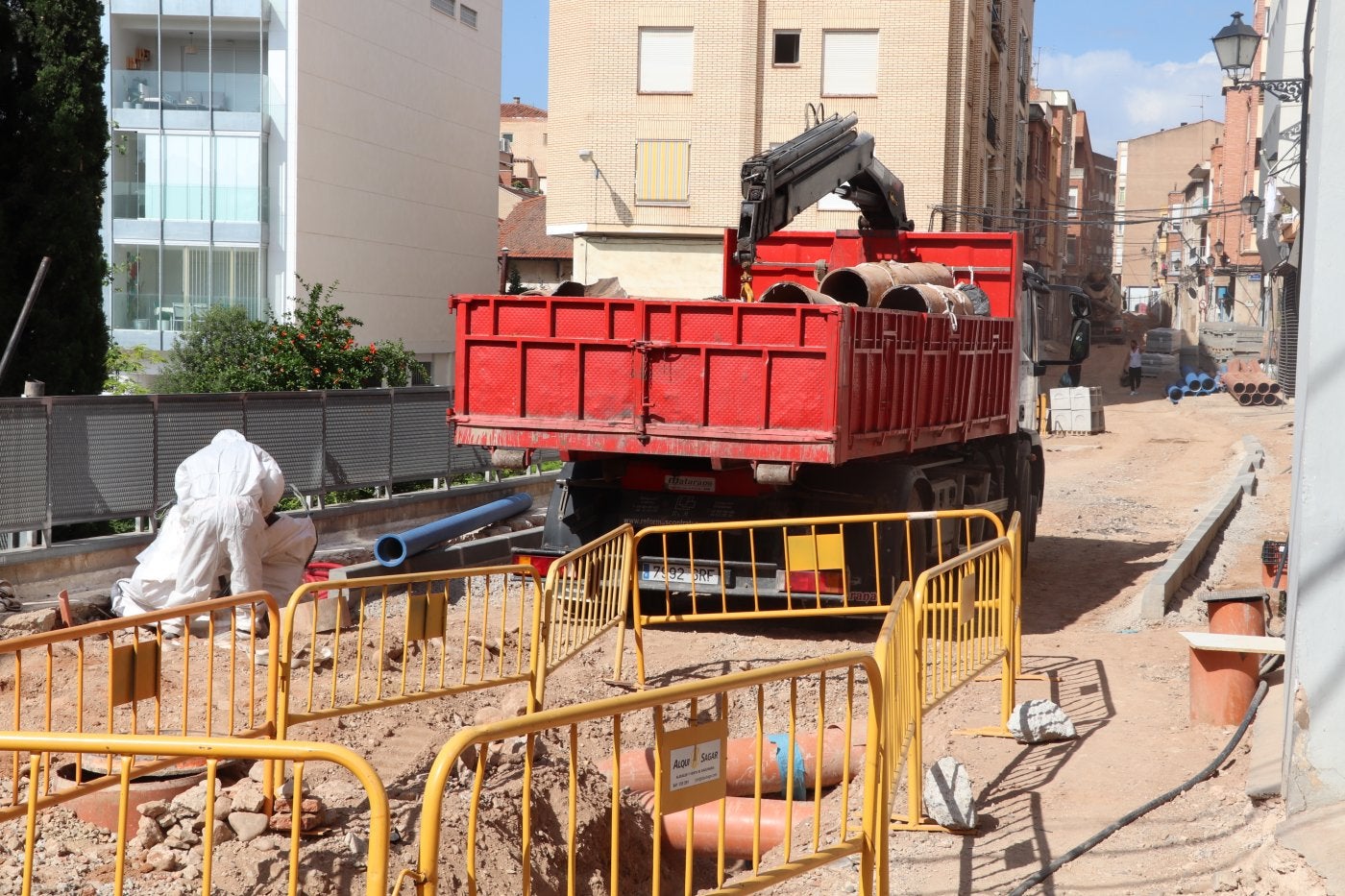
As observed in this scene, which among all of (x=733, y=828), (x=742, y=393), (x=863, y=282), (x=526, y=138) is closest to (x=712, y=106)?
(x=863, y=282)

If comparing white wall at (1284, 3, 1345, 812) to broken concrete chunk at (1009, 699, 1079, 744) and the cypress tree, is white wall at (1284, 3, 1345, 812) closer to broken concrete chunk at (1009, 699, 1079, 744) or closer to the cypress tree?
broken concrete chunk at (1009, 699, 1079, 744)

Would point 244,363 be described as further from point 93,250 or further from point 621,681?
point 621,681

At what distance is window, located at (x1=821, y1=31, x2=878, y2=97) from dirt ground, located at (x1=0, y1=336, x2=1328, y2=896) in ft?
70.5

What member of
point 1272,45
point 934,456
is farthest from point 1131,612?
point 1272,45

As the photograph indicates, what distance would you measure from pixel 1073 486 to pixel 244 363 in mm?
13229

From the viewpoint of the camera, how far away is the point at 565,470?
11.2 m

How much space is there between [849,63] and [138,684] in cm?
3148

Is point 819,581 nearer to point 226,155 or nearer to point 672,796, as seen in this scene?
point 672,796

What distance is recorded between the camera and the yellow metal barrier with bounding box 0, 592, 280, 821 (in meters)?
5.27

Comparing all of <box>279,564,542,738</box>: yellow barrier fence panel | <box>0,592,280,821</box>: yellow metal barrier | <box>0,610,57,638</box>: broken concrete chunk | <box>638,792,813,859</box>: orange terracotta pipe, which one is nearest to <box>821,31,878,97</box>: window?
<box>279,564,542,738</box>: yellow barrier fence panel

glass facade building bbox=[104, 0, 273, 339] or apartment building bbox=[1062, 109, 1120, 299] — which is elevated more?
apartment building bbox=[1062, 109, 1120, 299]

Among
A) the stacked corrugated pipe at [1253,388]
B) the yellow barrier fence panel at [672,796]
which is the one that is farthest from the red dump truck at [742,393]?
the stacked corrugated pipe at [1253,388]

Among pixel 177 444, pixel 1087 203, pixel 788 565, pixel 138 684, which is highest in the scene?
pixel 1087 203

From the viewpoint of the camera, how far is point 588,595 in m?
8.86
